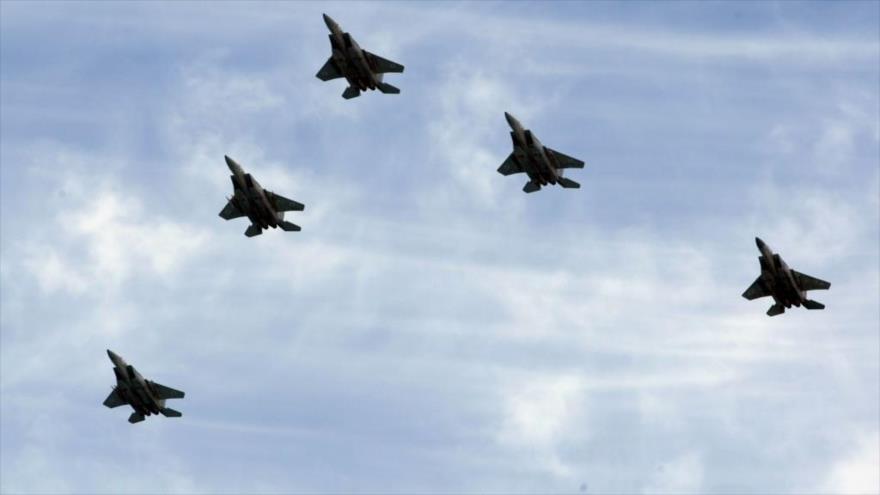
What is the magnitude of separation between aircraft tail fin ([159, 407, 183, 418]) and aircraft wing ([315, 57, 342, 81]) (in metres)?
37.4

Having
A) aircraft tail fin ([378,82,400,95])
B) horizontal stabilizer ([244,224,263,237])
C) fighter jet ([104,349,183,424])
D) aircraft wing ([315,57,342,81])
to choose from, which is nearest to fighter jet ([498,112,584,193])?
aircraft tail fin ([378,82,400,95])

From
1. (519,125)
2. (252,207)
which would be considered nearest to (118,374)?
(252,207)

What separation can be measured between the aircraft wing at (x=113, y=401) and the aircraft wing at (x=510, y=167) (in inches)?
1785

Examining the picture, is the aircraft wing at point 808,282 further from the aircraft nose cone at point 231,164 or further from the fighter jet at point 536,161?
the aircraft nose cone at point 231,164

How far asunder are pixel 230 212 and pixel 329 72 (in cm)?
1781

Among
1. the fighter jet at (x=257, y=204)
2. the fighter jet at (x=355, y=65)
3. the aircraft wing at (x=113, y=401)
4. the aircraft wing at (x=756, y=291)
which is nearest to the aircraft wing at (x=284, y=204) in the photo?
the fighter jet at (x=257, y=204)

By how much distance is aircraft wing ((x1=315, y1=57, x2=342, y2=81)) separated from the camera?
161250 mm

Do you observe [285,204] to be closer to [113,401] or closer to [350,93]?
[350,93]

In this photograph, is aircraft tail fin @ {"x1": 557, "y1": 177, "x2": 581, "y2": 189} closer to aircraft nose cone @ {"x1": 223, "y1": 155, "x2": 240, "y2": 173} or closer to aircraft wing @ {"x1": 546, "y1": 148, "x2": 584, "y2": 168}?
aircraft wing @ {"x1": 546, "y1": 148, "x2": 584, "y2": 168}

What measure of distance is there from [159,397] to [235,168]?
79.7 ft

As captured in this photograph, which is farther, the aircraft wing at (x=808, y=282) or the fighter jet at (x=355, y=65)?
the fighter jet at (x=355, y=65)

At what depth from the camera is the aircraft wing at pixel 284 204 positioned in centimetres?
15538

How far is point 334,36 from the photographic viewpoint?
157875mm

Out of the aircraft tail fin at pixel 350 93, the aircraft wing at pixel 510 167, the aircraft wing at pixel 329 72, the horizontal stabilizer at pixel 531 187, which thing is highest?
the aircraft wing at pixel 329 72
